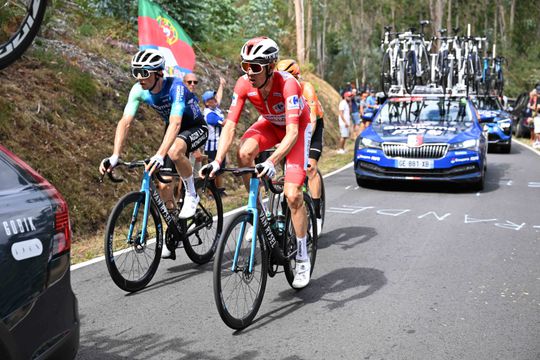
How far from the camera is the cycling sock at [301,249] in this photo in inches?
230

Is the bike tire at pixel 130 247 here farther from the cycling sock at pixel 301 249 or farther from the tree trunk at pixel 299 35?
the tree trunk at pixel 299 35

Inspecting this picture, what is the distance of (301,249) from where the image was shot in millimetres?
5867

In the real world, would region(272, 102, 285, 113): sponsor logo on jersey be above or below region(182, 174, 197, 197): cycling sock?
above

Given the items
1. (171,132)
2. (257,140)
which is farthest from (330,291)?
(171,132)

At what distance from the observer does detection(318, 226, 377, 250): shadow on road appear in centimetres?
804

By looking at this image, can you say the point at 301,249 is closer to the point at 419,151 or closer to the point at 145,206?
the point at 145,206

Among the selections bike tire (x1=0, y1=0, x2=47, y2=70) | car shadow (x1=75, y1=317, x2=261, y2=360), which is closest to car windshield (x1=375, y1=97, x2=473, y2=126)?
car shadow (x1=75, y1=317, x2=261, y2=360)

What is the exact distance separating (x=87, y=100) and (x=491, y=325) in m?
8.94

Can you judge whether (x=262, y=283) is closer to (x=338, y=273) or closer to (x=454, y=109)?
(x=338, y=273)

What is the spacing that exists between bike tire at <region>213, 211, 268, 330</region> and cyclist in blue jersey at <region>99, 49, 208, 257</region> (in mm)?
1190

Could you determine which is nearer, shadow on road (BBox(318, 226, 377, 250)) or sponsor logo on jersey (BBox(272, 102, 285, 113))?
sponsor logo on jersey (BBox(272, 102, 285, 113))

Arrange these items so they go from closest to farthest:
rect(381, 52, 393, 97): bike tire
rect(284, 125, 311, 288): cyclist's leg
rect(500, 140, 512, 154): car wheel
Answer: rect(284, 125, 311, 288): cyclist's leg < rect(381, 52, 393, 97): bike tire < rect(500, 140, 512, 154): car wheel

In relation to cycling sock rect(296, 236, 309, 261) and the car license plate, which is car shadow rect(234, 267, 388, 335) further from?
the car license plate

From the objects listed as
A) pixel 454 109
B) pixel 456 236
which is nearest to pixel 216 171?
pixel 456 236
